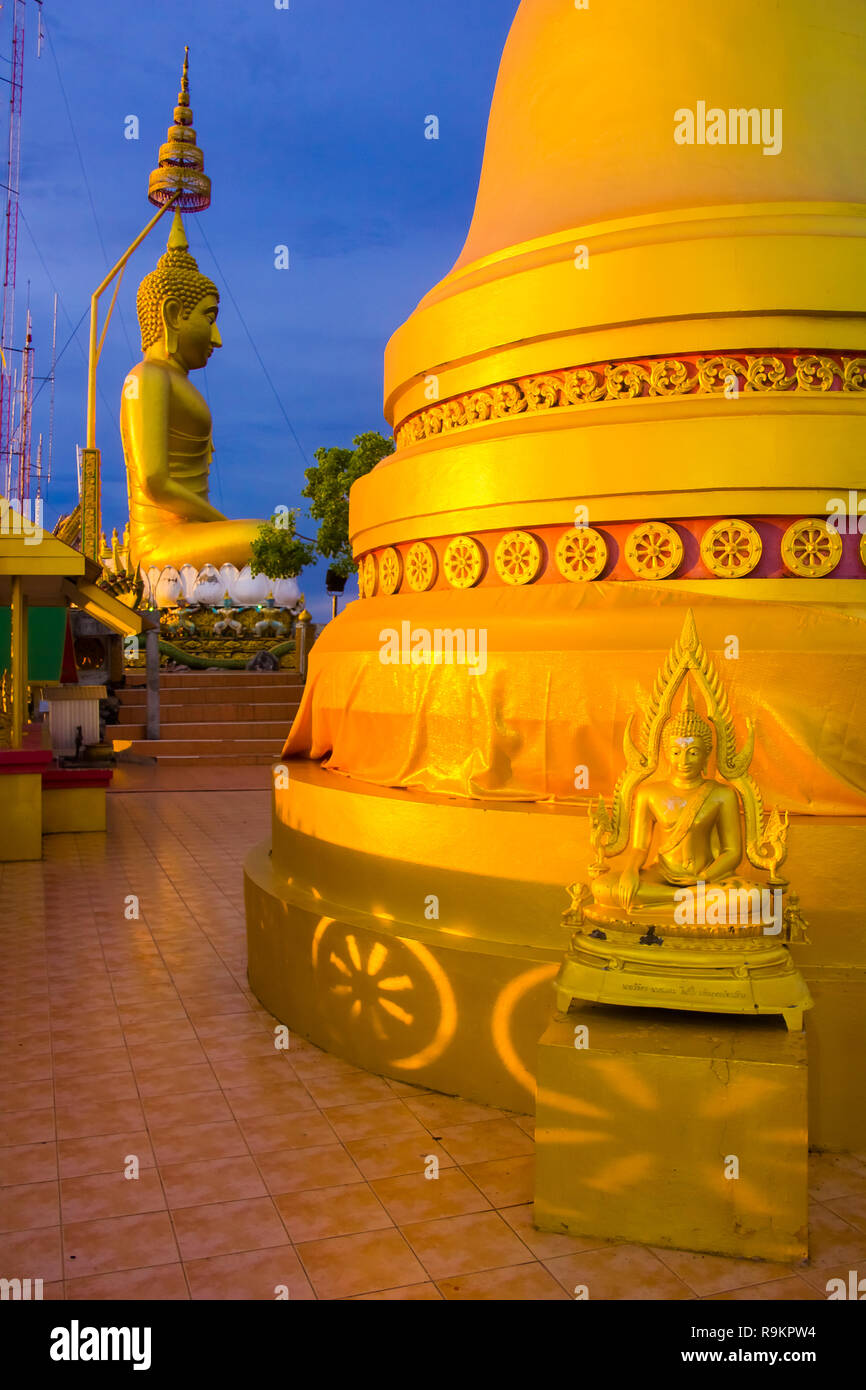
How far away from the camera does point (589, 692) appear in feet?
14.7

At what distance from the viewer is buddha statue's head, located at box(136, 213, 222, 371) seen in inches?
836

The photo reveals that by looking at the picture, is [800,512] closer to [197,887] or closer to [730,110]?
[730,110]

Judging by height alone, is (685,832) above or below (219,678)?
below

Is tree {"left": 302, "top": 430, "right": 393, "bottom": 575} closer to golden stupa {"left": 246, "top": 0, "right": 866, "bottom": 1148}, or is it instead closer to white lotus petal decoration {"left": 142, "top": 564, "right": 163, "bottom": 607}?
white lotus petal decoration {"left": 142, "top": 564, "right": 163, "bottom": 607}

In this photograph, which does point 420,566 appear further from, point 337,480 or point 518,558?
point 337,480

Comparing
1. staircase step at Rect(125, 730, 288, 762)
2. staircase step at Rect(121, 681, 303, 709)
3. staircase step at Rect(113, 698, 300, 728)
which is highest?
staircase step at Rect(121, 681, 303, 709)

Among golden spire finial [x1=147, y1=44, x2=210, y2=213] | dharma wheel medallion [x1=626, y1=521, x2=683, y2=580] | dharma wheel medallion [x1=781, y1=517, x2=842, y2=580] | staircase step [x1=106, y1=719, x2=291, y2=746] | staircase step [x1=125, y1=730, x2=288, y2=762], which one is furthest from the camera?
golden spire finial [x1=147, y1=44, x2=210, y2=213]

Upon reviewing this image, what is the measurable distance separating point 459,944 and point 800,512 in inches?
85.9

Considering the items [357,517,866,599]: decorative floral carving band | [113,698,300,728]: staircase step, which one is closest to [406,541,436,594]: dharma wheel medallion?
[357,517,866,599]: decorative floral carving band

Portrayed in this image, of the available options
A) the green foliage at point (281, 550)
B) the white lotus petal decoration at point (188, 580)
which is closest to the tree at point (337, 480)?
the green foliage at point (281, 550)

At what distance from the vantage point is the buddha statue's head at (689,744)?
355cm

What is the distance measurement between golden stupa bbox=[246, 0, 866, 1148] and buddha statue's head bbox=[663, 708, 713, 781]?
2.01 ft

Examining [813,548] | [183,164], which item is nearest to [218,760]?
[813,548]

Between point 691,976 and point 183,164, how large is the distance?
25704 millimetres
